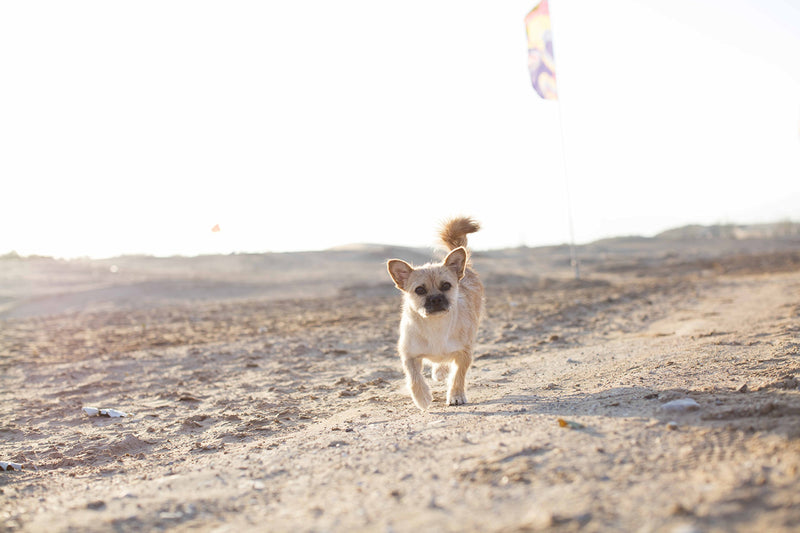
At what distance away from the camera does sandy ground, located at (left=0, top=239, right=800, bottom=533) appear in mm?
2537

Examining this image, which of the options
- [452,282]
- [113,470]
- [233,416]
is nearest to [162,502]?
[113,470]

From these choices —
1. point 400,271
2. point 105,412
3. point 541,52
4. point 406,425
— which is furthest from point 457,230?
point 541,52

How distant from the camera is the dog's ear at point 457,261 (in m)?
5.85

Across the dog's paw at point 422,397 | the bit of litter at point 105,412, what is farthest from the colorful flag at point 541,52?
the bit of litter at point 105,412

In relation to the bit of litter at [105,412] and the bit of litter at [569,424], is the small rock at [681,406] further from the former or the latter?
the bit of litter at [105,412]

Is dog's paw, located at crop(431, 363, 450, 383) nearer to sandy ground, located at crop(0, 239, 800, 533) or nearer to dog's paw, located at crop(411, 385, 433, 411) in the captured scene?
sandy ground, located at crop(0, 239, 800, 533)

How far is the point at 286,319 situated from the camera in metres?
11.8

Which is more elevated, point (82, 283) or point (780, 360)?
point (82, 283)

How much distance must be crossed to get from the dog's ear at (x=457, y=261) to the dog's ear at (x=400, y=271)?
368 millimetres

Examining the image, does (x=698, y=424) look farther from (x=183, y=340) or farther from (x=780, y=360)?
(x=183, y=340)

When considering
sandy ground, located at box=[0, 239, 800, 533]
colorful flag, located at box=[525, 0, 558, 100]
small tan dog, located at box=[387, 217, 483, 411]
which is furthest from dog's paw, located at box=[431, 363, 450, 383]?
colorful flag, located at box=[525, 0, 558, 100]

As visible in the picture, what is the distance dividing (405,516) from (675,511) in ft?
3.40

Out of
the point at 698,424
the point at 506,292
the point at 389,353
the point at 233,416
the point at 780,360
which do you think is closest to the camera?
the point at 698,424

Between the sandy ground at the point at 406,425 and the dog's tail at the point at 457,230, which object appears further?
the dog's tail at the point at 457,230
